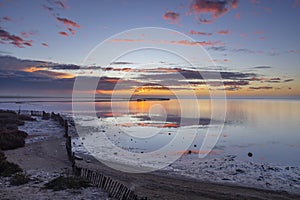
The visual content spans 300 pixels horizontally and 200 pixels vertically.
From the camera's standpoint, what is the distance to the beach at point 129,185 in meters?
10.6

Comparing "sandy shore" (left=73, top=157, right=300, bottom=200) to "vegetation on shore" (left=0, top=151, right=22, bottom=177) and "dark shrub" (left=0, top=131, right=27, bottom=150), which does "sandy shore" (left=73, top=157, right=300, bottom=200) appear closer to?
"vegetation on shore" (left=0, top=151, right=22, bottom=177)

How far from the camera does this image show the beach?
418 inches

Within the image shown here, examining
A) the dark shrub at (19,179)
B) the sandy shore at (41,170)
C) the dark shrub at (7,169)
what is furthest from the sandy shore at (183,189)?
the dark shrub at (7,169)

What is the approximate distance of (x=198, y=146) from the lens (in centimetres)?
2377

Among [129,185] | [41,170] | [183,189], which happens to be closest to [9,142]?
[41,170]

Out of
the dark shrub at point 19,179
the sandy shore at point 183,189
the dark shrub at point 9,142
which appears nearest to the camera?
the sandy shore at point 183,189

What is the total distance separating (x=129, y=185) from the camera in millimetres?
12555

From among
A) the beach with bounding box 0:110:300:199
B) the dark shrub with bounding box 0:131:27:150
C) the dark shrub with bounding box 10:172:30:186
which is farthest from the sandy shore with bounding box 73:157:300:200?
the dark shrub with bounding box 0:131:27:150

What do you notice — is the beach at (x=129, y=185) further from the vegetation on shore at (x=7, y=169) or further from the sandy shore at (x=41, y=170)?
the vegetation on shore at (x=7, y=169)

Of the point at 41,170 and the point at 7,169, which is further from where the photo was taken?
the point at 41,170

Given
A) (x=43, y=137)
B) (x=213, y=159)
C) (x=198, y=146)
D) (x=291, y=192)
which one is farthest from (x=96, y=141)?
(x=291, y=192)

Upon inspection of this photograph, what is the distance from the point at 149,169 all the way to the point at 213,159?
5329 mm

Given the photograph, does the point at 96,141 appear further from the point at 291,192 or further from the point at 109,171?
the point at 291,192

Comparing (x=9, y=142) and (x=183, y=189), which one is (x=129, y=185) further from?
(x=9, y=142)
